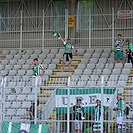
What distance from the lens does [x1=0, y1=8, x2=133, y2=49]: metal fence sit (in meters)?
27.6

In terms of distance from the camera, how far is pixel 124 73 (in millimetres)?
23375

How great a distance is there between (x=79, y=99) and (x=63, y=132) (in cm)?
125

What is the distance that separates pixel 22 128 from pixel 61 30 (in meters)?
11.0

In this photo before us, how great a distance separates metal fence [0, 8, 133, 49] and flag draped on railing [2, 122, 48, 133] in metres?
10.2

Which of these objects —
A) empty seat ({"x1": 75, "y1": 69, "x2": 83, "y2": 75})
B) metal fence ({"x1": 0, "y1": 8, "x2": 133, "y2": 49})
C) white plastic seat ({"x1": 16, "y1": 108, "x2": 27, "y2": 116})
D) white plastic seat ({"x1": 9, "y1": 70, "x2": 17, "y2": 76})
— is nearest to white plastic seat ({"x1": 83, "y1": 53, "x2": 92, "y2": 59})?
metal fence ({"x1": 0, "y1": 8, "x2": 133, "y2": 49})

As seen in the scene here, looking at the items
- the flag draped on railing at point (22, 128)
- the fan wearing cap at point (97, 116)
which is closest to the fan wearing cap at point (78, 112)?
the fan wearing cap at point (97, 116)

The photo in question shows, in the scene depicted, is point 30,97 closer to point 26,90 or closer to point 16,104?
point 16,104

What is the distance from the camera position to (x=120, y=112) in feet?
59.5

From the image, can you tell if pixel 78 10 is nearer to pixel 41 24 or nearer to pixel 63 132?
pixel 41 24

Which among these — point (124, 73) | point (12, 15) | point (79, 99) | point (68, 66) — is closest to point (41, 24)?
point (12, 15)

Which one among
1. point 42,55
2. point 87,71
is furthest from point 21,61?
point 87,71

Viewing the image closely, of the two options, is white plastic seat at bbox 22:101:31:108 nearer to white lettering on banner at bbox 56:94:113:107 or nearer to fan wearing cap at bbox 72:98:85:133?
white lettering on banner at bbox 56:94:113:107

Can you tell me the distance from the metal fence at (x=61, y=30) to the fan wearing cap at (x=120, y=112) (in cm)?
927

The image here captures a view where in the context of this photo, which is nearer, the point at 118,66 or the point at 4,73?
the point at 118,66
